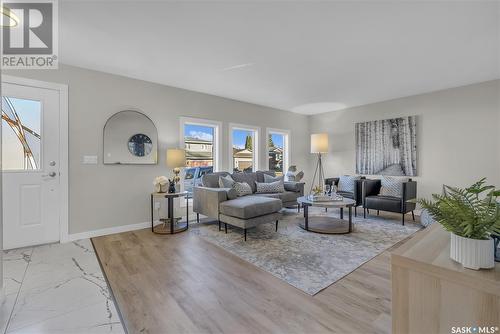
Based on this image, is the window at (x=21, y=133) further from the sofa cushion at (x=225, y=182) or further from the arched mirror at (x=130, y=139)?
the sofa cushion at (x=225, y=182)

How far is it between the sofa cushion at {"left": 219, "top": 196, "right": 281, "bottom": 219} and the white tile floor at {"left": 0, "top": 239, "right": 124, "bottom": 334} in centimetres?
165

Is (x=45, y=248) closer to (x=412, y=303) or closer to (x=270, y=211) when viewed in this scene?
(x=270, y=211)

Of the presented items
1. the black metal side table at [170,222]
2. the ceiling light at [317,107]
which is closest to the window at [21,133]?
the black metal side table at [170,222]

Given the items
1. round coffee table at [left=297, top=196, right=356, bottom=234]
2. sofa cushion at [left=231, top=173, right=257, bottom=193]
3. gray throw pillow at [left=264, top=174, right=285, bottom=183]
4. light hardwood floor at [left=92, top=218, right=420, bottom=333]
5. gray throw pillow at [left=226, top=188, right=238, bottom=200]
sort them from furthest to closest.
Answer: gray throw pillow at [left=264, top=174, right=285, bottom=183] < sofa cushion at [left=231, top=173, right=257, bottom=193] < gray throw pillow at [left=226, top=188, right=238, bottom=200] < round coffee table at [left=297, top=196, right=356, bottom=234] < light hardwood floor at [left=92, top=218, right=420, bottom=333]

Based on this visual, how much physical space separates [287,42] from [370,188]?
3.29 m

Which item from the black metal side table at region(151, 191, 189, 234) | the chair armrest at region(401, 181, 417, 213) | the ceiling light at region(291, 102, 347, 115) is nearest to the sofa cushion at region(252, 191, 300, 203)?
the black metal side table at region(151, 191, 189, 234)

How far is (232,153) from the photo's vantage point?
5.02m

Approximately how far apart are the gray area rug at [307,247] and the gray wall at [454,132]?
4.15ft

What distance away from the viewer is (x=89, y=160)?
3373 millimetres

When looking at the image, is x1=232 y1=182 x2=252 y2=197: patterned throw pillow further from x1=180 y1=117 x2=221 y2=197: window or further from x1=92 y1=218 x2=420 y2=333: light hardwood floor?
x1=92 y1=218 x2=420 y2=333: light hardwood floor

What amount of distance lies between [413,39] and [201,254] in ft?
11.3

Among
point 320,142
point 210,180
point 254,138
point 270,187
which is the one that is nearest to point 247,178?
point 270,187

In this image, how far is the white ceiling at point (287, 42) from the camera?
2.12m

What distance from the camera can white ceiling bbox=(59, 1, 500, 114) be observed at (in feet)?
6.94
